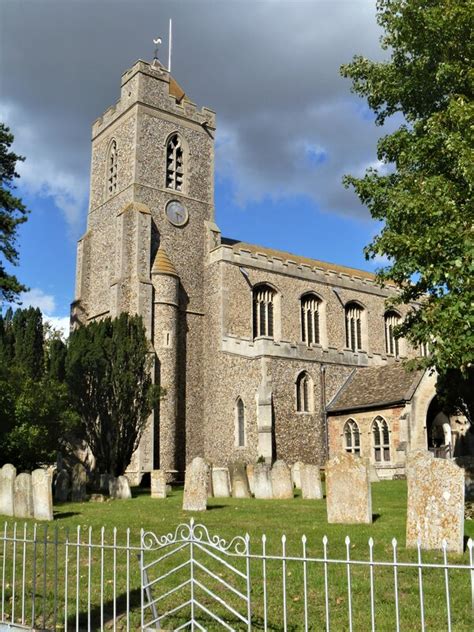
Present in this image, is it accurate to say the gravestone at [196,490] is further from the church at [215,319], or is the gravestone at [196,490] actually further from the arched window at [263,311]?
the arched window at [263,311]

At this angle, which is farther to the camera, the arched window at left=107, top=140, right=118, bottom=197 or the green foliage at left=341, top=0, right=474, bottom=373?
the arched window at left=107, top=140, right=118, bottom=197

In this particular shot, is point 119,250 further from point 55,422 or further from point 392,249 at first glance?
point 392,249

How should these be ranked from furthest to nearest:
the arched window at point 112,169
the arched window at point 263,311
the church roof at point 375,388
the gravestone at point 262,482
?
the arched window at point 112,169, the arched window at point 263,311, the church roof at point 375,388, the gravestone at point 262,482

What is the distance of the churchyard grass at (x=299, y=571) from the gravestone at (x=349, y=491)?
371 millimetres

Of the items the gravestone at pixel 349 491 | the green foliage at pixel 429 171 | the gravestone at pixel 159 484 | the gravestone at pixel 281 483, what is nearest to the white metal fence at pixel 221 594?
the gravestone at pixel 349 491

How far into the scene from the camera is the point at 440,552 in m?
8.10

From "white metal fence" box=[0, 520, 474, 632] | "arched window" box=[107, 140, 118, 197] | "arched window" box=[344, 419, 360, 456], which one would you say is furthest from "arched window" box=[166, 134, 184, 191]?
"white metal fence" box=[0, 520, 474, 632]

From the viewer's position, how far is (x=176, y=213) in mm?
32688

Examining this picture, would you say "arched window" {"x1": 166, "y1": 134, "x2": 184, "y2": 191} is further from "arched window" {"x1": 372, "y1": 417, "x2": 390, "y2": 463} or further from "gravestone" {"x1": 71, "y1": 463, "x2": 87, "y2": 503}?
"gravestone" {"x1": 71, "y1": 463, "x2": 87, "y2": 503}

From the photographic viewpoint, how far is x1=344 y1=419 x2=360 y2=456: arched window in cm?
2669

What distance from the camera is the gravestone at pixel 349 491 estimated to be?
36.1 ft

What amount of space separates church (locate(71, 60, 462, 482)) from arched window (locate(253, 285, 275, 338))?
6cm

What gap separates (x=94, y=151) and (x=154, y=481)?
73.8 feet

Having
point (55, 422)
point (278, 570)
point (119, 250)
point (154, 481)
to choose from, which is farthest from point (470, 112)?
point (119, 250)
